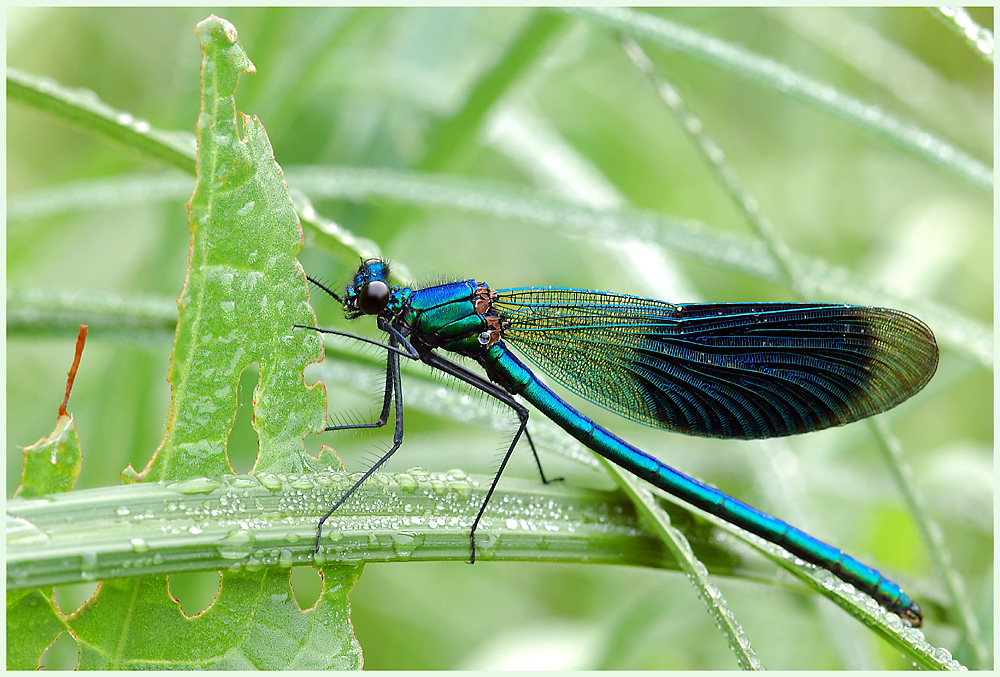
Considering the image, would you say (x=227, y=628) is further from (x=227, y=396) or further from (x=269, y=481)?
(x=227, y=396)

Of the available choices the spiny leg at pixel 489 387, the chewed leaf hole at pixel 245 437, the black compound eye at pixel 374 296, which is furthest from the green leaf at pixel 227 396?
the chewed leaf hole at pixel 245 437

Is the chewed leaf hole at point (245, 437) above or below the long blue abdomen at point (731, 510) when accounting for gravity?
above

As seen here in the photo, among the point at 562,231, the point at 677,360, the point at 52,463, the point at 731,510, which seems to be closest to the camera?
the point at 52,463

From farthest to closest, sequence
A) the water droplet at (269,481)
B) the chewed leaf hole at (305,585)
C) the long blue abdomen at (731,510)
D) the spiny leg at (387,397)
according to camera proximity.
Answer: the chewed leaf hole at (305,585), the spiny leg at (387,397), the long blue abdomen at (731,510), the water droplet at (269,481)

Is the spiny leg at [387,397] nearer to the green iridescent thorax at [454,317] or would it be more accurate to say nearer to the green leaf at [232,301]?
the green iridescent thorax at [454,317]

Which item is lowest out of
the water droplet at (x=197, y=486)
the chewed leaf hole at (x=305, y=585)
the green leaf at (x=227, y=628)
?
the green leaf at (x=227, y=628)

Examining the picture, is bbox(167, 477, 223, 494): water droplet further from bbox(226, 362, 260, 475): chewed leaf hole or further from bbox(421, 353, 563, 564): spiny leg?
bbox(226, 362, 260, 475): chewed leaf hole

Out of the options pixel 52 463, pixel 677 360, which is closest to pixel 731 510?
pixel 677 360

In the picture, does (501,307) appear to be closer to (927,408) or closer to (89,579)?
(89,579)
